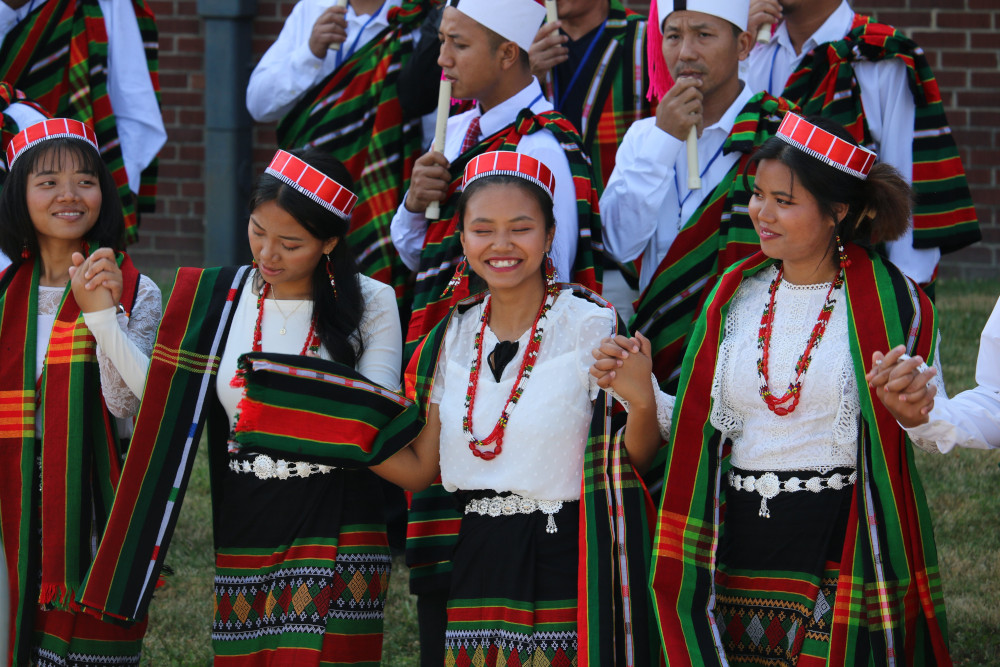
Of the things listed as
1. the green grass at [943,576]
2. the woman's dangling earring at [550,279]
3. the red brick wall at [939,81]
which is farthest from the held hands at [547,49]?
the red brick wall at [939,81]

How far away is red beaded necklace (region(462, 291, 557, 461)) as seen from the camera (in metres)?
2.76

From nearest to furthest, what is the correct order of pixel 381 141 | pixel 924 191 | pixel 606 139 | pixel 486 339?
pixel 486 339, pixel 924 191, pixel 606 139, pixel 381 141

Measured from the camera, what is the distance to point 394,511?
406 cm

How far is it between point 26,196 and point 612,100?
1.68m

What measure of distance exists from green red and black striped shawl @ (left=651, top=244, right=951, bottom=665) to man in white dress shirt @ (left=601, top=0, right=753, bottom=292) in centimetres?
59

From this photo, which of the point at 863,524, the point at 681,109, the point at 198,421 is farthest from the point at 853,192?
the point at 198,421

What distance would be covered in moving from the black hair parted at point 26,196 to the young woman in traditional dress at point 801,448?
1451mm

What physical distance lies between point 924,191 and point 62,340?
91.5 inches

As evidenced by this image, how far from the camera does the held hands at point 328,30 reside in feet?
14.1

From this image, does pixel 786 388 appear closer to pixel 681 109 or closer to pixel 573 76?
pixel 681 109

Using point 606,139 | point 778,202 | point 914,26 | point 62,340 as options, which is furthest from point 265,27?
point 778,202

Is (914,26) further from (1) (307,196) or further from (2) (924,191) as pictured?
(1) (307,196)

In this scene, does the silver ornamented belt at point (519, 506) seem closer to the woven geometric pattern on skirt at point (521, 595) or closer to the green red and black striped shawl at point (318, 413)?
the woven geometric pattern on skirt at point (521, 595)

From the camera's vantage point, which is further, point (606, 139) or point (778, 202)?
point (606, 139)
